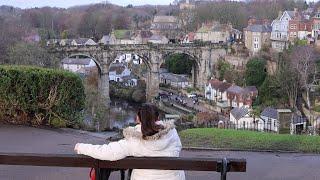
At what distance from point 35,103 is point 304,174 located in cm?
472

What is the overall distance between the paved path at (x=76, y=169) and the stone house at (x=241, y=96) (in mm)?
24539

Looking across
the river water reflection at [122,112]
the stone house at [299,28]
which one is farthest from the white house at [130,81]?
the stone house at [299,28]

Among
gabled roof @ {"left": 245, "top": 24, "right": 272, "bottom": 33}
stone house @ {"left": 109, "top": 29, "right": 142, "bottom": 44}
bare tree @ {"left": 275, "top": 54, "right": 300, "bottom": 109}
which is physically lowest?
bare tree @ {"left": 275, "top": 54, "right": 300, "bottom": 109}

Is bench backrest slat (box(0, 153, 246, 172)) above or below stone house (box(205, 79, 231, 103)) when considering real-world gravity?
above

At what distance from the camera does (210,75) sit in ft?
152

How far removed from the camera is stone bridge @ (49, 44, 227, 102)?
4100 cm

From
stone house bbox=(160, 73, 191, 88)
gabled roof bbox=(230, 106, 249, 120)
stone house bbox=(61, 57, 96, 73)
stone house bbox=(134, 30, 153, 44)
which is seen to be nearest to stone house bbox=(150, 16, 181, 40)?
stone house bbox=(134, 30, 153, 44)

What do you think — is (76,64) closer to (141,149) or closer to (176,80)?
→ (176,80)

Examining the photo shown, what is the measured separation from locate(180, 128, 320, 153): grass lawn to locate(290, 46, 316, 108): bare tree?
883 inches

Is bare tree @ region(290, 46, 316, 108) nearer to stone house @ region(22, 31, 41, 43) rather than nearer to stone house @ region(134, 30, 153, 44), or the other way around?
stone house @ region(22, 31, 41, 43)

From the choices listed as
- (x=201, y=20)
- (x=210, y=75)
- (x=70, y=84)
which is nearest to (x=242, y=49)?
(x=210, y=75)

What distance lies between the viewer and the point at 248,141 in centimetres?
762

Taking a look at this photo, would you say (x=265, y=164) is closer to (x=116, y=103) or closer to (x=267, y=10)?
(x=116, y=103)

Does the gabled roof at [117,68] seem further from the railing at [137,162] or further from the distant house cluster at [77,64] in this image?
the railing at [137,162]
